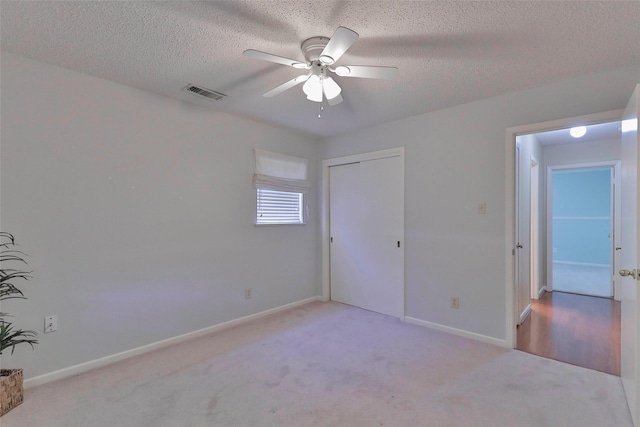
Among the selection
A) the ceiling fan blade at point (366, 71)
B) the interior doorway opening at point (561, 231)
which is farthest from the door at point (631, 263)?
the ceiling fan blade at point (366, 71)

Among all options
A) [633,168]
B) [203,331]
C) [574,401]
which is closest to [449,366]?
[574,401]

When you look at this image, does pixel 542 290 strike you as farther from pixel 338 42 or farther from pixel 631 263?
pixel 338 42

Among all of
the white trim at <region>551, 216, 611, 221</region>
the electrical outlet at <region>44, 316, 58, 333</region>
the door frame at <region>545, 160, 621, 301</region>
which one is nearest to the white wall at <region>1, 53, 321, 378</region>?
the electrical outlet at <region>44, 316, 58, 333</region>

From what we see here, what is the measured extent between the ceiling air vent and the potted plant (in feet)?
5.43

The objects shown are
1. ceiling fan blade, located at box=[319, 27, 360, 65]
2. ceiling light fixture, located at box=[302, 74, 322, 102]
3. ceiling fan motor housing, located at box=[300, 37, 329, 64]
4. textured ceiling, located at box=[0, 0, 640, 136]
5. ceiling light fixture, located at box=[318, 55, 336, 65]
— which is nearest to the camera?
ceiling fan blade, located at box=[319, 27, 360, 65]

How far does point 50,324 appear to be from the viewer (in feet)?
7.09

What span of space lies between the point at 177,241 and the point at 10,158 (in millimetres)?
1276

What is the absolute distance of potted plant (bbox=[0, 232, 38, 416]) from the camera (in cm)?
180

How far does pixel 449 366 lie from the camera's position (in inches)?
92.7

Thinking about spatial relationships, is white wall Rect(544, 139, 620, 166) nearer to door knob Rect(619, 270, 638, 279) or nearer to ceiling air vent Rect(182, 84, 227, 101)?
door knob Rect(619, 270, 638, 279)

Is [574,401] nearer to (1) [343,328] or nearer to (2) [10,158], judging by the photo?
(1) [343,328]

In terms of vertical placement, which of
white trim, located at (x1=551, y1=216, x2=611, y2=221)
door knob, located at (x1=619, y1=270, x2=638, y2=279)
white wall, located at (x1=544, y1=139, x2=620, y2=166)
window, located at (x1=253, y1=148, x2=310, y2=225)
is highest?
white wall, located at (x1=544, y1=139, x2=620, y2=166)

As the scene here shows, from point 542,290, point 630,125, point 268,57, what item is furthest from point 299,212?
point 542,290

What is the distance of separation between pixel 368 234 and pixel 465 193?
1253 mm
